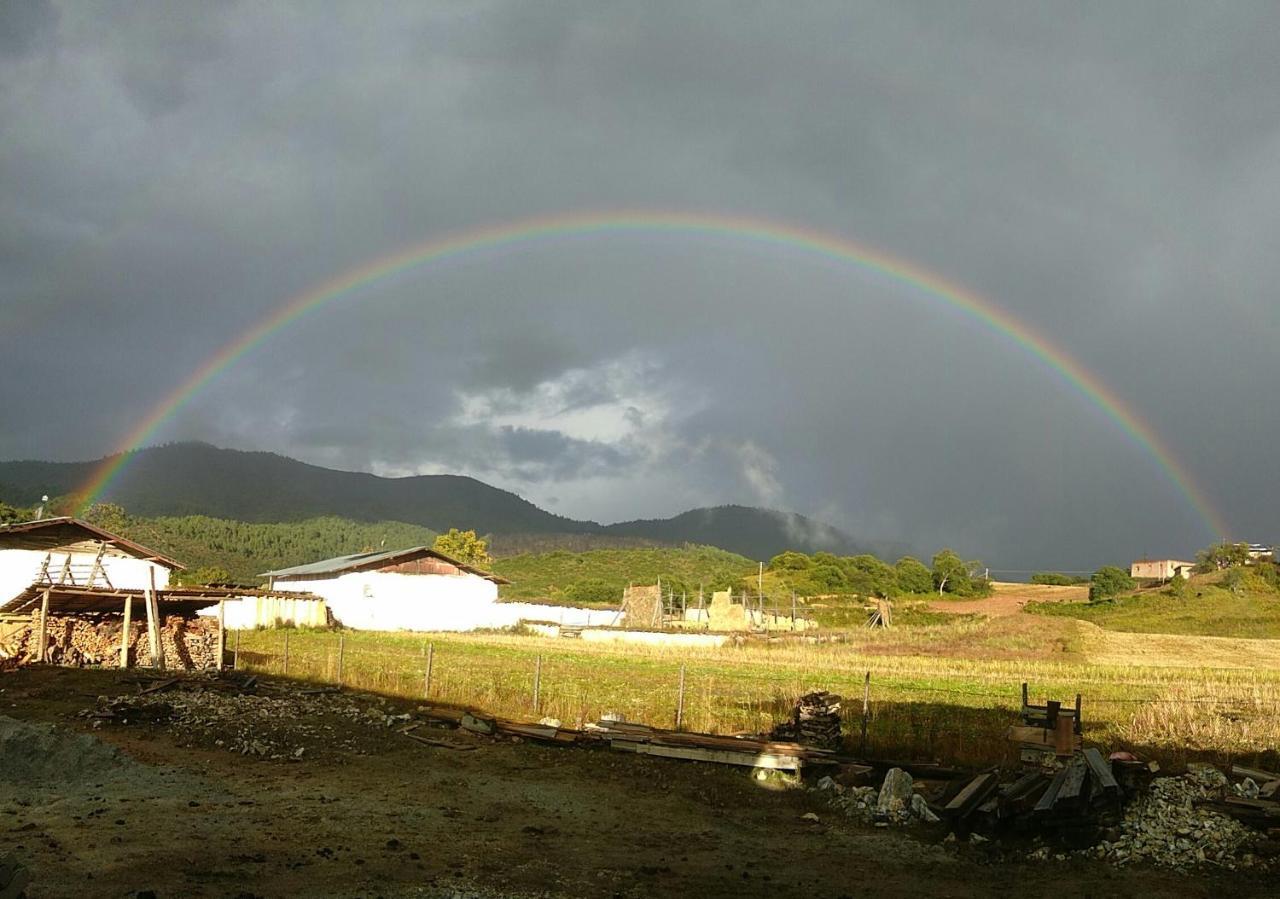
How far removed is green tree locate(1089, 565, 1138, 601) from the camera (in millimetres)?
112500

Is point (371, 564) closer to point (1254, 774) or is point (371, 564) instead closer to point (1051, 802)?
point (1051, 802)

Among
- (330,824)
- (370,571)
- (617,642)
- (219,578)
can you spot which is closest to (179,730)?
(330,824)

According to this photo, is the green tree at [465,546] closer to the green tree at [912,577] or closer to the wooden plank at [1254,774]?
the green tree at [912,577]

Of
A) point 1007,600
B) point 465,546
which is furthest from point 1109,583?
point 465,546

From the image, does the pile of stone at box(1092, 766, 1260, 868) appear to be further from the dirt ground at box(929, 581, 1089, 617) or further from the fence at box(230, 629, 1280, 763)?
the dirt ground at box(929, 581, 1089, 617)

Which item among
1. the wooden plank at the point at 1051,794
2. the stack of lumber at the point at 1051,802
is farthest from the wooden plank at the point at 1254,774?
the wooden plank at the point at 1051,794

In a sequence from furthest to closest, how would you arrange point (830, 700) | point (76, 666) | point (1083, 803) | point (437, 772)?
point (76, 666) < point (830, 700) < point (437, 772) < point (1083, 803)

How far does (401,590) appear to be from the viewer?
69312mm

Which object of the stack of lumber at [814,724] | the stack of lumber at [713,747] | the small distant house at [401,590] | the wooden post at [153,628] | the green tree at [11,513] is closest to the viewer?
the stack of lumber at [713,747]

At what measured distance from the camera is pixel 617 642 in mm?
58125

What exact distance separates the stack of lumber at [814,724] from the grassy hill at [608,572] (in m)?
93.5

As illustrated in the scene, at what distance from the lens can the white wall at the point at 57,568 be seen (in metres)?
47.6

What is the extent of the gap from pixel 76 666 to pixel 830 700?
24.7 m

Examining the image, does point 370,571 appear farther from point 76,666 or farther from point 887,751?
point 887,751
